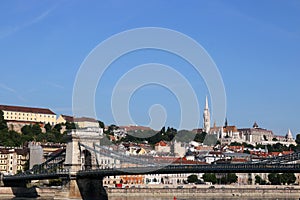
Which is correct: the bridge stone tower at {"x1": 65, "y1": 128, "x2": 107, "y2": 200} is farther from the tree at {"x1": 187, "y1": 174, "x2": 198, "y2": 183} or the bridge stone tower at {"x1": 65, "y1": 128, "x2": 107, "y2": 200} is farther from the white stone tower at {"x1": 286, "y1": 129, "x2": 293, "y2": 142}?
the white stone tower at {"x1": 286, "y1": 129, "x2": 293, "y2": 142}

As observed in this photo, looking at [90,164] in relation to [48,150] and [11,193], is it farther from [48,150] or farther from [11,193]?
[48,150]

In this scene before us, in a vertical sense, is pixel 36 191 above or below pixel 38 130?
below

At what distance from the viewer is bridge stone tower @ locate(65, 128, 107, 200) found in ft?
112

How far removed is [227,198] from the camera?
47.0 m

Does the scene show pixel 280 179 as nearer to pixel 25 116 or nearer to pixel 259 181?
pixel 259 181

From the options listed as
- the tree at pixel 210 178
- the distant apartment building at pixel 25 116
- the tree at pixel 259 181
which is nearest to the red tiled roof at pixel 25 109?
the distant apartment building at pixel 25 116

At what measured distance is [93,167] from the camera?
37.5m

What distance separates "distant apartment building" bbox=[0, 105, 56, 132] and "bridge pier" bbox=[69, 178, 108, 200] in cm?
5048

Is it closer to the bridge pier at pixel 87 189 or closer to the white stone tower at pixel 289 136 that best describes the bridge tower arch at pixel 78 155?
the bridge pier at pixel 87 189

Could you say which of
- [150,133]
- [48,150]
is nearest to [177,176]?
[48,150]

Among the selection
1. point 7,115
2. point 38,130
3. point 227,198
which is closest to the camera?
point 227,198

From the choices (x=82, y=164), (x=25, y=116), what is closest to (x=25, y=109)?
(x=25, y=116)

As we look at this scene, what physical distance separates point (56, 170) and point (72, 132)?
2.45 metres

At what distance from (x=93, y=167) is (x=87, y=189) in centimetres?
302
